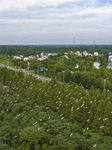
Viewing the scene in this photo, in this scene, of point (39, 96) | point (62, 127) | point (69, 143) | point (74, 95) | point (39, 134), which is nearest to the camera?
point (69, 143)

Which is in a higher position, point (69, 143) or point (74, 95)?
point (74, 95)

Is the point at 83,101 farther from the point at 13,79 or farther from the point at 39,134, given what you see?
the point at 13,79

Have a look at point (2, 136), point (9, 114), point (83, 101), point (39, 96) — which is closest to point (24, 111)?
point (9, 114)

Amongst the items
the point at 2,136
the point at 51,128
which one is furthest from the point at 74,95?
the point at 2,136

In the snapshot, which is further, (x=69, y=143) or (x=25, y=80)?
(x=25, y=80)

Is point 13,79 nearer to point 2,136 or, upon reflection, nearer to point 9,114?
point 9,114

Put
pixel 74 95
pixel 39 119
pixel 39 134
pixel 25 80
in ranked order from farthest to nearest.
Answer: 1. pixel 25 80
2. pixel 74 95
3. pixel 39 119
4. pixel 39 134
